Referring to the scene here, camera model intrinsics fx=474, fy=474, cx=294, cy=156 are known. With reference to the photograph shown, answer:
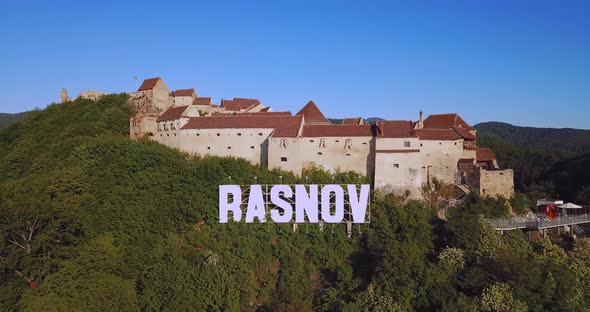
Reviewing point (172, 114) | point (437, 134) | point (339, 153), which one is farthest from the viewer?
point (172, 114)

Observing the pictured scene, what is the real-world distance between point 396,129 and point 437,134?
168 inches

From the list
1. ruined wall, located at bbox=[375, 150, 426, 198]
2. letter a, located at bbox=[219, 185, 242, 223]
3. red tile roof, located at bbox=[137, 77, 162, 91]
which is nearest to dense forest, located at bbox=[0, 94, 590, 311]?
letter a, located at bbox=[219, 185, 242, 223]

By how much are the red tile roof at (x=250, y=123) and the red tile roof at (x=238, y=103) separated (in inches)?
438

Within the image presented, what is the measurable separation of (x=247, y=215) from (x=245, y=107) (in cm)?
2220

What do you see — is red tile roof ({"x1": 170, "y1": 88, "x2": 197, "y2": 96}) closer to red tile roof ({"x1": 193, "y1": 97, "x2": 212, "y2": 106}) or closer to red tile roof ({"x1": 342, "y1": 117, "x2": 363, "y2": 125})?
red tile roof ({"x1": 193, "y1": 97, "x2": 212, "y2": 106})

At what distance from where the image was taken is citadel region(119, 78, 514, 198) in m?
41.7

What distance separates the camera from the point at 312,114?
49.3 meters

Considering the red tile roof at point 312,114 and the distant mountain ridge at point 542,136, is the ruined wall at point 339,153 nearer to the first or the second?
the red tile roof at point 312,114

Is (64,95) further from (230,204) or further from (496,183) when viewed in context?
(496,183)

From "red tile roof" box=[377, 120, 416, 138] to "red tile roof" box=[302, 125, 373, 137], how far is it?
4.03 feet

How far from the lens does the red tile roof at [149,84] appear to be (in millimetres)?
56388

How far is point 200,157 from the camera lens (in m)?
46.3

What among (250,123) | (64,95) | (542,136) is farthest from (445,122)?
(542,136)

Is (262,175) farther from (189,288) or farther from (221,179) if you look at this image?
(189,288)
